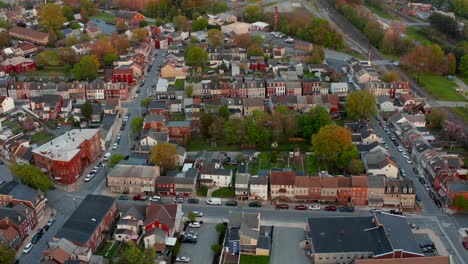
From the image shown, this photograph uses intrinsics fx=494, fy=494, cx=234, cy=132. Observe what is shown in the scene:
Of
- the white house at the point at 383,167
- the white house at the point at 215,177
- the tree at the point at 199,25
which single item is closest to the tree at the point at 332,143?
the white house at the point at 383,167

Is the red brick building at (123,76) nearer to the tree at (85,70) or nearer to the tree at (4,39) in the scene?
the tree at (85,70)

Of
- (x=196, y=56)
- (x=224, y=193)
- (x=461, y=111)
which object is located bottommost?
(x=224, y=193)

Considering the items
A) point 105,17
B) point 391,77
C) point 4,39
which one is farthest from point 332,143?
point 105,17

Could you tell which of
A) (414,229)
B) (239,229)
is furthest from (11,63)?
(414,229)

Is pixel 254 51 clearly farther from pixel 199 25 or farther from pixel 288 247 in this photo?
pixel 288 247

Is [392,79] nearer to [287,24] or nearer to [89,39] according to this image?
[287,24]

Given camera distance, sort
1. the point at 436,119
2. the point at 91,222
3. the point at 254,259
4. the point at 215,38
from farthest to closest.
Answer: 1. the point at 215,38
2. the point at 436,119
3. the point at 91,222
4. the point at 254,259

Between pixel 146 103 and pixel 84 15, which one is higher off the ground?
pixel 84 15
